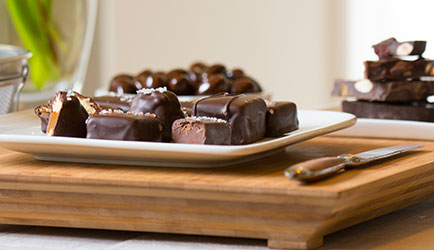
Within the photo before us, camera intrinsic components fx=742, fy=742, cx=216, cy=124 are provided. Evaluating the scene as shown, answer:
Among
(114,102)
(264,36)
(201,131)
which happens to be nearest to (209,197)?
(201,131)

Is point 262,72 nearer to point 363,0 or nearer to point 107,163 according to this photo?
point 363,0

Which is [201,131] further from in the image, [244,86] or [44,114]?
[244,86]

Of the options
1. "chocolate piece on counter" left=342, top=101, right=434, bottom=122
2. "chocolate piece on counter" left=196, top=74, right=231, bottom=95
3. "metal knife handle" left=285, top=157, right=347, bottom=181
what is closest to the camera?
"metal knife handle" left=285, top=157, right=347, bottom=181

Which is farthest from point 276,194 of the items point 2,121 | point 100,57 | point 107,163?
point 100,57

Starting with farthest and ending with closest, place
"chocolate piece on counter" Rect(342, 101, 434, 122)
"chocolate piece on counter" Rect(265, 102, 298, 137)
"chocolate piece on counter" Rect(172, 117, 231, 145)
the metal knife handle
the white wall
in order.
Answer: the white wall, "chocolate piece on counter" Rect(342, 101, 434, 122), "chocolate piece on counter" Rect(265, 102, 298, 137), "chocolate piece on counter" Rect(172, 117, 231, 145), the metal knife handle

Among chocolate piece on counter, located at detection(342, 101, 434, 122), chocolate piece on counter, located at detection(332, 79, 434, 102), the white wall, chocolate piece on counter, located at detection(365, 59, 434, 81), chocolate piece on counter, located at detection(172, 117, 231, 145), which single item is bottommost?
the white wall

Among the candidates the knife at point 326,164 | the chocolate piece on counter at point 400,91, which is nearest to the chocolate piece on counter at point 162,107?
the knife at point 326,164

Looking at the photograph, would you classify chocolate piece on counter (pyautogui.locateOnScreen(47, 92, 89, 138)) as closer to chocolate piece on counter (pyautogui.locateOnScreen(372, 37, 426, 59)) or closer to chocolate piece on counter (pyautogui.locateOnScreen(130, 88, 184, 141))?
chocolate piece on counter (pyautogui.locateOnScreen(130, 88, 184, 141))

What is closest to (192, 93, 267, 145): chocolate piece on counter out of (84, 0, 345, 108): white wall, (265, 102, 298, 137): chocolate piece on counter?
(265, 102, 298, 137): chocolate piece on counter
